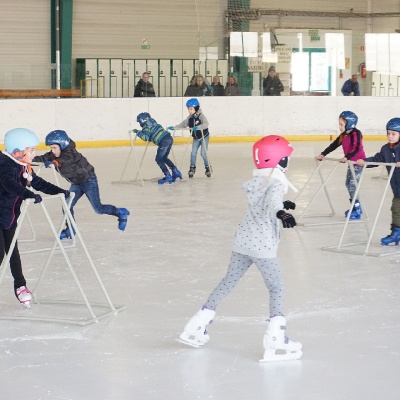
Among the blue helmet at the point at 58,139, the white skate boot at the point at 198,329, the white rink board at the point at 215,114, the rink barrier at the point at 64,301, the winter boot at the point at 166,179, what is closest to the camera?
the white skate boot at the point at 198,329

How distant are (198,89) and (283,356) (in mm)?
16184

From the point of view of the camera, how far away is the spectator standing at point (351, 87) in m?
22.0

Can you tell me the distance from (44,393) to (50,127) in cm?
1456

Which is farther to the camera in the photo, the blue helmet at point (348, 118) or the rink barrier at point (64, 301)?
the blue helmet at point (348, 118)

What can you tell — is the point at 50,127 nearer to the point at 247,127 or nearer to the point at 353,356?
the point at 247,127

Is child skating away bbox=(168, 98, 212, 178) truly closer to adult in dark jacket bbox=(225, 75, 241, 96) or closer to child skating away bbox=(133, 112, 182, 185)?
child skating away bbox=(133, 112, 182, 185)

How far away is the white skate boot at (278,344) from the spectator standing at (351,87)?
17.5 meters

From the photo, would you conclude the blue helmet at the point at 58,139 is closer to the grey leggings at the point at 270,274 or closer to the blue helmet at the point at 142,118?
the grey leggings at the point at 270,274

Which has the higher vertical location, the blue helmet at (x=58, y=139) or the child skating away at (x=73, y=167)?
the blue helmet at (x=58, y=139)

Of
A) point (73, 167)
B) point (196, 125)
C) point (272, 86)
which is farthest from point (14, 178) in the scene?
point (272, 86)

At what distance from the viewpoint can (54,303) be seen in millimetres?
6445

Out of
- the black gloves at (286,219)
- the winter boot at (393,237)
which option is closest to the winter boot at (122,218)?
the winter boot at (393,237)

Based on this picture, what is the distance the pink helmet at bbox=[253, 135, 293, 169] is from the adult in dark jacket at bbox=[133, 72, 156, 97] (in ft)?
51.3

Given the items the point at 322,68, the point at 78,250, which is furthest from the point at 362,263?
the point at 322,68
